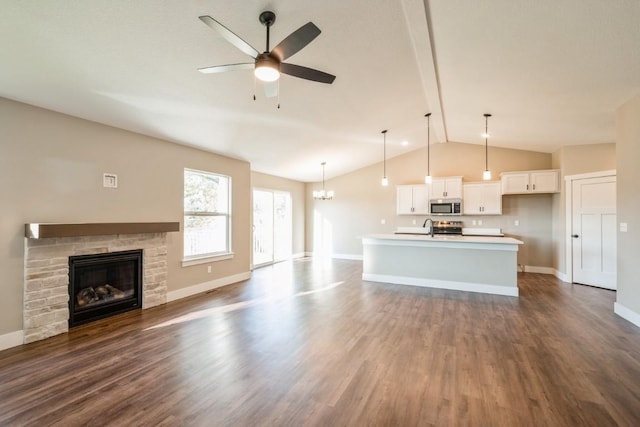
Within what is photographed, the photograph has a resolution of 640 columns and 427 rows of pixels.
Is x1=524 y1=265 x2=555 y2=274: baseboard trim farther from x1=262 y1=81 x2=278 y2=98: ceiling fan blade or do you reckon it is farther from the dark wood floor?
x1=262 y1=81 x2=278 y2=98: ceiling fan blade

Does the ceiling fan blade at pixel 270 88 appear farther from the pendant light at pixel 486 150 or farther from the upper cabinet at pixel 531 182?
the upper cabinet at pixel 531 182

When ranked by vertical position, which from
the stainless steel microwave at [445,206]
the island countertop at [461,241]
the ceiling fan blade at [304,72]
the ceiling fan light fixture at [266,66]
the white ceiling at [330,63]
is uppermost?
the white ceiling at [330,63]

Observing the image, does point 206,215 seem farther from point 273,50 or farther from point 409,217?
point 409,217

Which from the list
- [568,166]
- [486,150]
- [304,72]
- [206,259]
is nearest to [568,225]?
[568,166]

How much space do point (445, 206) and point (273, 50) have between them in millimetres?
6352

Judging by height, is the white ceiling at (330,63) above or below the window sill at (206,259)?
above

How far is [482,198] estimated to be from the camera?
6949mm

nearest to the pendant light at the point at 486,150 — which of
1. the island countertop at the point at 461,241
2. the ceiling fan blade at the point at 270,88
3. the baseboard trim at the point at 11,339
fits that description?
the island countertop at the point at 461,241

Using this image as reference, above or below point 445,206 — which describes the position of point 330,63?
above

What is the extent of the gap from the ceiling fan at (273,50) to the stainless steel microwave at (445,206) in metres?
5.81

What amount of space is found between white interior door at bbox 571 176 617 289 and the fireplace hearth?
788 centimetres

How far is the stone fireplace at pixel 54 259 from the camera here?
3128 mm

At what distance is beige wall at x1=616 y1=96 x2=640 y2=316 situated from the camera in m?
3.53

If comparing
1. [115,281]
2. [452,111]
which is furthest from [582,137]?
[115,281]
